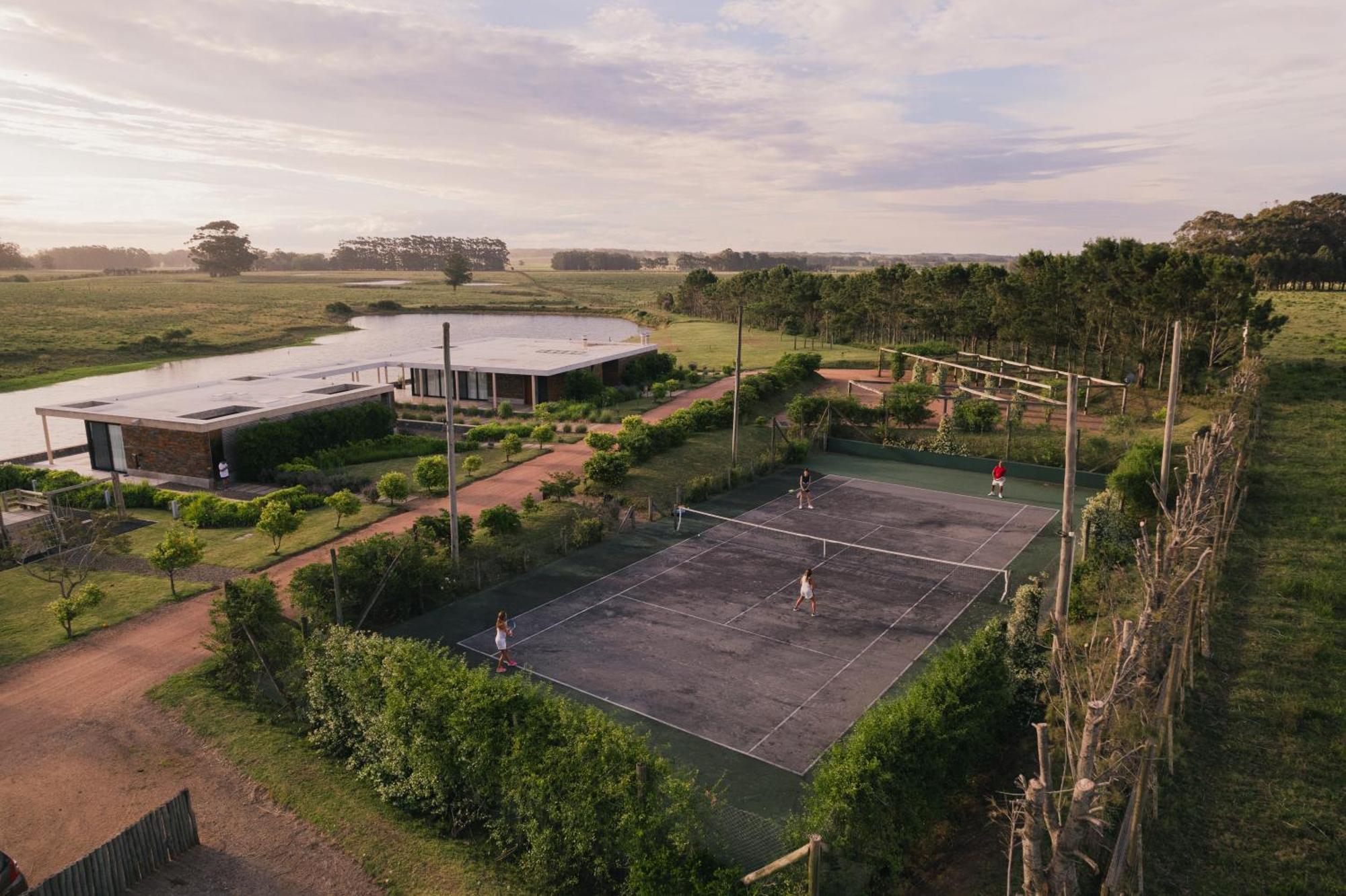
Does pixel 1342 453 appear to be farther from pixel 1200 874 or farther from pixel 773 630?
pixel 1200 874

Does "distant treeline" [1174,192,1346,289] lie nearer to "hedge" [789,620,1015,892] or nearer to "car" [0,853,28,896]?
"hedge" [789,620,1015,892]

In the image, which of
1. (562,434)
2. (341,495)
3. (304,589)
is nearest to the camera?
(304,589)

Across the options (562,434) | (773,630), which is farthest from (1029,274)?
(773,630)

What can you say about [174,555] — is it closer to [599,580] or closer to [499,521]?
[499,521]

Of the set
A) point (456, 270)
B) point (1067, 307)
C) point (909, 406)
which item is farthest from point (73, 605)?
point (456, 270)

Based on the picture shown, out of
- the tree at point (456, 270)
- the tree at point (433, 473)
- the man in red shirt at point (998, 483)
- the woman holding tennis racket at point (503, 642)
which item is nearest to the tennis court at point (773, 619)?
the woman holding tennis racket at point (503, 642)

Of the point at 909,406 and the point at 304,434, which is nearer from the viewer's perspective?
the point at 304,434

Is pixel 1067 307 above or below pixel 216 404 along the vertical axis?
above
